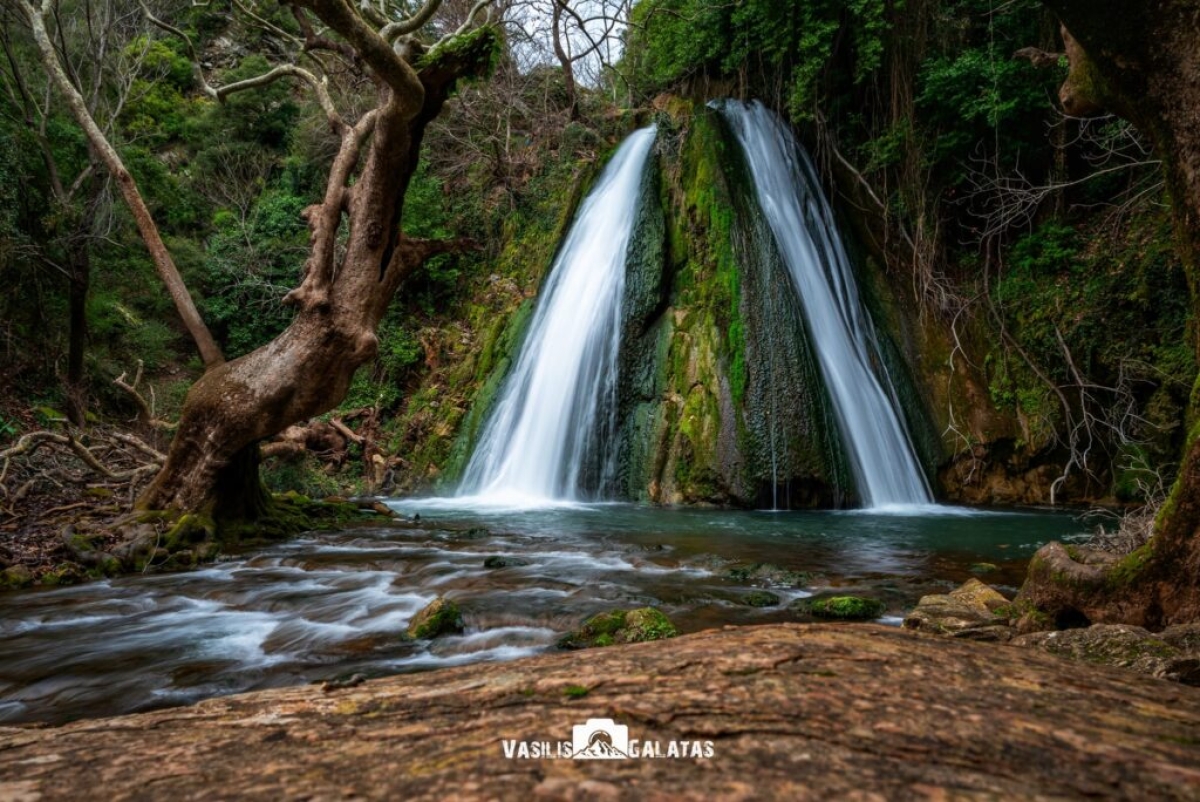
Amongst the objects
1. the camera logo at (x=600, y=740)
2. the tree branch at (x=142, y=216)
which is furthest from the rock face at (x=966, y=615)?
the tree branch at (x=142, y=216)

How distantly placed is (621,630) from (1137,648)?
2.29 m

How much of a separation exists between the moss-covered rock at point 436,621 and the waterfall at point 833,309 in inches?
305

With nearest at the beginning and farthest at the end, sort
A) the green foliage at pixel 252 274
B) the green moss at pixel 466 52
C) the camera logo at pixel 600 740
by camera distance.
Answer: the camera logo at pixel 600 740
the green moss at pixel 466 52
the green foliage at pixel 252 274

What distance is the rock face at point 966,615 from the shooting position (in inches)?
125

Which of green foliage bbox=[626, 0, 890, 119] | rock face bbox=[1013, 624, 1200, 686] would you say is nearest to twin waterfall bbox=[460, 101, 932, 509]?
green foliage bbox=[626, 0, 890, 119]

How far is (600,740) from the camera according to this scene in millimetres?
1306

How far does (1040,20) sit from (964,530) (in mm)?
9081

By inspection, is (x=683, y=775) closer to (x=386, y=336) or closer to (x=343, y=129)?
(x=343, y=129)

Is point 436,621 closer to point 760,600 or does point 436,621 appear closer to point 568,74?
point 760,600

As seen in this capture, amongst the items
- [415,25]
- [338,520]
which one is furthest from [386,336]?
[415,25]

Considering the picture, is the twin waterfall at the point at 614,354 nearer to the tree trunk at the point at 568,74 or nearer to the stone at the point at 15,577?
the tree trunk at the point at 568,74

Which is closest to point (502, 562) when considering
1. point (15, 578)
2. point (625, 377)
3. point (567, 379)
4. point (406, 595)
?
point (406, 595)

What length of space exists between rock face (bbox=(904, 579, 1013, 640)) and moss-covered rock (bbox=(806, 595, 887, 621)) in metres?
0.33

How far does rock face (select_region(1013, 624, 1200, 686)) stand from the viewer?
2178 mm
